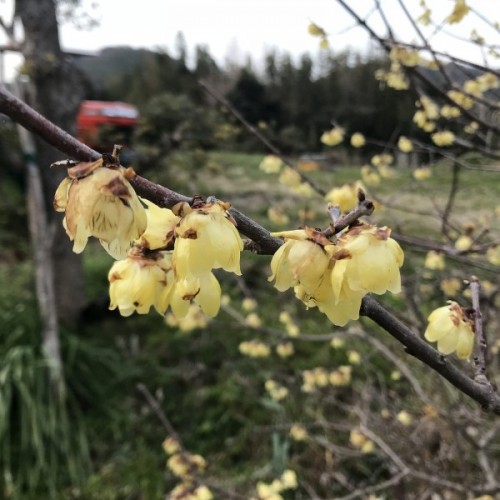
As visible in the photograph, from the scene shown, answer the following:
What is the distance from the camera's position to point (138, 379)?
9.75 feet

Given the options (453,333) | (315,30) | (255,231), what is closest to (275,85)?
(315,30)

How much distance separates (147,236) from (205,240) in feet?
0.38

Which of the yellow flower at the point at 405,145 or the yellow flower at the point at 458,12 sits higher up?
the yellow flower at the point at 458,12

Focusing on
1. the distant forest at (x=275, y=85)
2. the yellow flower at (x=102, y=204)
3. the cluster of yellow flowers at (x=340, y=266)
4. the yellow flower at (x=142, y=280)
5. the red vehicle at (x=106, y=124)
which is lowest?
the distant forest at (x=275, y=85)

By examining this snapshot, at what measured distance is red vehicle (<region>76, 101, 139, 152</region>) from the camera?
364 cm

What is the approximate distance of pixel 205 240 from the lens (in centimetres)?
47

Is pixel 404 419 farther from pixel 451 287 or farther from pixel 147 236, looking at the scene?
pixel 147 236

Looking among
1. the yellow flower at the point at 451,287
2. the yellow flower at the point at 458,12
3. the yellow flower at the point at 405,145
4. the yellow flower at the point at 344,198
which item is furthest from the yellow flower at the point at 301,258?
the yellow flower at the point at 405,145

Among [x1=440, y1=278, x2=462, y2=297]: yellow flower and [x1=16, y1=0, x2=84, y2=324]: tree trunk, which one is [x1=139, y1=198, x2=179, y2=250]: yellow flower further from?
[x1=16, y1=0, x2=84, y2=324]: tree trunk

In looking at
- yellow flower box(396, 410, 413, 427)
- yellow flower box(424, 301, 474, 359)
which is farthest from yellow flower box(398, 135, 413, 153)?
yellow flower box(424, 301, 474, 359)

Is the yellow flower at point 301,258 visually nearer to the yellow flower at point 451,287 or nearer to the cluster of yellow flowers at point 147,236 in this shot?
the cluster of yellow flowers at point 147,236

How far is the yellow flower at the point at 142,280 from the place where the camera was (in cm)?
60

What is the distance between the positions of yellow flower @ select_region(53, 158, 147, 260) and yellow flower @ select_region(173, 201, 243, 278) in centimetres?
4

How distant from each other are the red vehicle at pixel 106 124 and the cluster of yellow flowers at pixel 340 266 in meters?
3.31
